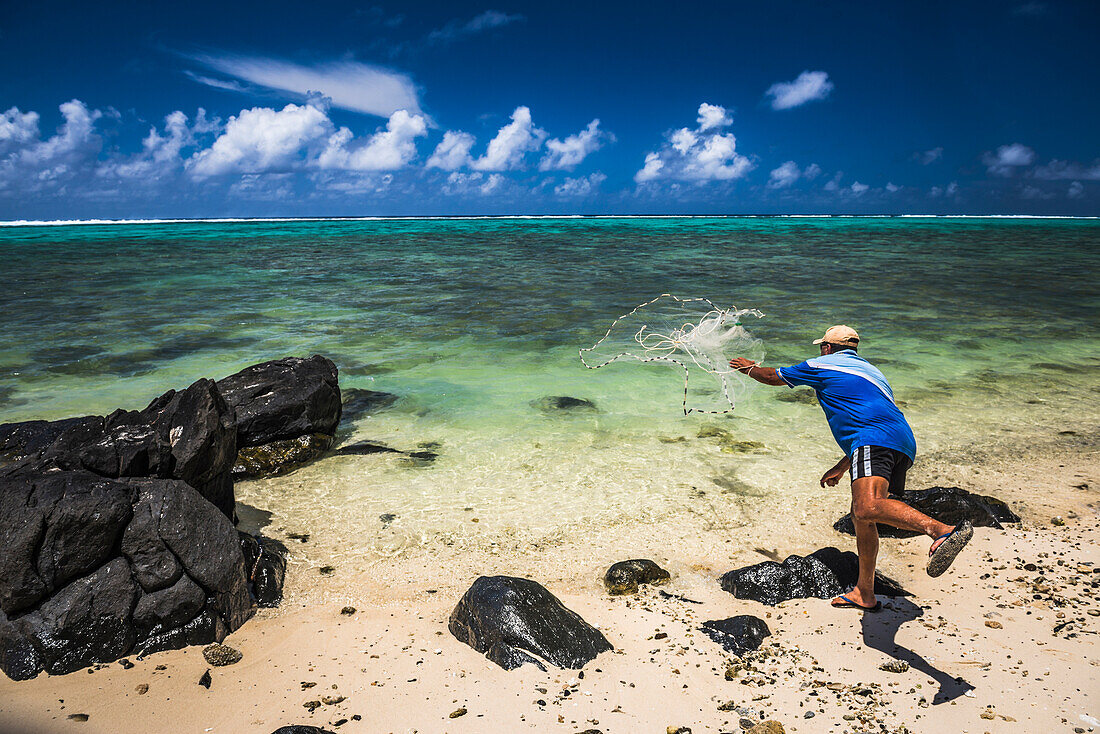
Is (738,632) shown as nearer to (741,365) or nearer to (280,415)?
(741,365)

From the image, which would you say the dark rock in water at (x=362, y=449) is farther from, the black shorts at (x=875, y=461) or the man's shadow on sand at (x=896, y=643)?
the man's shadow on sand at (x=896, y=643)

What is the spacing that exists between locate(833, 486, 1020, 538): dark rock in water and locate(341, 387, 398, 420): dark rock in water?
20.1 feet

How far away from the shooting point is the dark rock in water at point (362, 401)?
29.2 ft

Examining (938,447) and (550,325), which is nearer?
(938,447)

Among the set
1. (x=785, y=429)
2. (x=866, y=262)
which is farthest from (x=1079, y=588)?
(x=866, y=262)

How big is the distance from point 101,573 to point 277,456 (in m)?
3.10

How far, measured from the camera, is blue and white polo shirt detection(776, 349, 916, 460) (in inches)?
160

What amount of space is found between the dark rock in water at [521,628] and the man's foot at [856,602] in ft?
5.35

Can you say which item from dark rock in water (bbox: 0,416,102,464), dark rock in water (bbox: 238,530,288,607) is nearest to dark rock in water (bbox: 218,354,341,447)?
dark rock in water (bbox: 0,416,102,464)

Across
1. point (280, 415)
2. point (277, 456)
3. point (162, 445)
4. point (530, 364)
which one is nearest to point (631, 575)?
point (162, 445)

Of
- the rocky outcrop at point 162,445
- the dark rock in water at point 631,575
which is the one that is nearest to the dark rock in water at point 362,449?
the rocky outcrop at point 162,445

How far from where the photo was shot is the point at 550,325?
50.5 ft

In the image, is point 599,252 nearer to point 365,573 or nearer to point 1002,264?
point 1002,264

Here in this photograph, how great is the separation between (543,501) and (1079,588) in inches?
162
